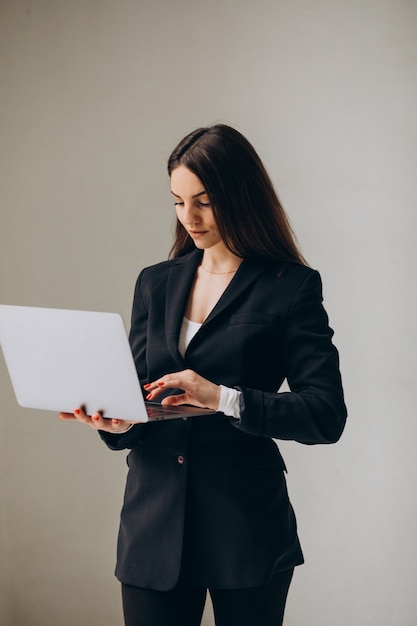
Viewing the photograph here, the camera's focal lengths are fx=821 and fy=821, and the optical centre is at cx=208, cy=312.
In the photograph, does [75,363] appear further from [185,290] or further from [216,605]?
[216,605]

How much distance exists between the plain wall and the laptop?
1146mm

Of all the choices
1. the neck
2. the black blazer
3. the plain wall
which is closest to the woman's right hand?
→ the black blazer

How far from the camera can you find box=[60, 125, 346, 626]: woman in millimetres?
1483

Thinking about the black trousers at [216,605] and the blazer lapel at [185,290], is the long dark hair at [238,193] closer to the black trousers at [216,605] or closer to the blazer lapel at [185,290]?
the blazer lapel at [185,290]

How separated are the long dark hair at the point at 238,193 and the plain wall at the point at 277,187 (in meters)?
0.90

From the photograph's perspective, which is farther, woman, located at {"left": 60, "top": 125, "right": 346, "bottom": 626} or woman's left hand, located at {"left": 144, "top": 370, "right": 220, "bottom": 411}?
woman, located at {"left": 60, "top": 125, "right": 346, "bottom": 626}

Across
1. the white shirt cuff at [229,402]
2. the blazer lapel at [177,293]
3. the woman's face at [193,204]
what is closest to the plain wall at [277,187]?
the blazer lapel at [177,293]

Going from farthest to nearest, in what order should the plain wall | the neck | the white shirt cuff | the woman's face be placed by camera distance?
the plain wall < the neck < the woman's face < the white shirt cuff

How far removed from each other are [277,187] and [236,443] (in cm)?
115

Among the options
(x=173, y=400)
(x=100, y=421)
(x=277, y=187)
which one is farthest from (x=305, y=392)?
Answer: (x=277, y=187)

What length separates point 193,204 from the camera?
1.54 meters

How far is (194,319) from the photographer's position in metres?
1.62

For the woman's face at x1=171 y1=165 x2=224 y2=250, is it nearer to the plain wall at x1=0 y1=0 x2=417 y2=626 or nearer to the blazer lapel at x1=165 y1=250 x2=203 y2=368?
the blazer lapel at x1=165 y1=250 x2=203 y2=368

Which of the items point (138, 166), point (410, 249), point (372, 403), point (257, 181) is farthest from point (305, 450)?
point (257, 181)
